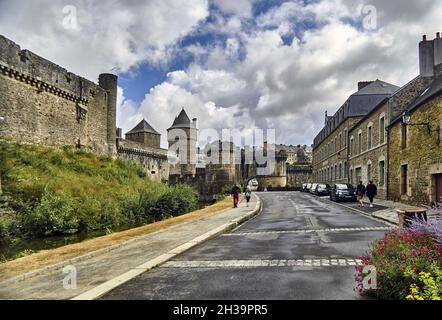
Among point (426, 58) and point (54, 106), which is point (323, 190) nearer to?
point (426, 58)

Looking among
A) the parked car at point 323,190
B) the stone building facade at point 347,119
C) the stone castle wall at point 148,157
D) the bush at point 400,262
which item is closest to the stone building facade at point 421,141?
the stone building facade at point 347,119

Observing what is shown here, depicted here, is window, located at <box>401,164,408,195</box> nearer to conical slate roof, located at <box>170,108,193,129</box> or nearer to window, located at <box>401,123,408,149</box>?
window, located at <box>401,123,408,149</box>

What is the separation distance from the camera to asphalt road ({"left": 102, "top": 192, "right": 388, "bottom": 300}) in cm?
411

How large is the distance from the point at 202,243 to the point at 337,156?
29944 millimetres

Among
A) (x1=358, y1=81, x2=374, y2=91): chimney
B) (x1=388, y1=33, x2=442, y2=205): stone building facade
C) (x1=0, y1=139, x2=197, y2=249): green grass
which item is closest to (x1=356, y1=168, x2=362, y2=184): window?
(x1=388, y1=33, x2=442, y2=205): stone building facade

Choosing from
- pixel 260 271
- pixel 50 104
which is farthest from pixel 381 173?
pixel 50 104

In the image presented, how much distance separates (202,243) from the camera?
323 inches

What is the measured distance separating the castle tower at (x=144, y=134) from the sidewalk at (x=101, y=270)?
145 ft

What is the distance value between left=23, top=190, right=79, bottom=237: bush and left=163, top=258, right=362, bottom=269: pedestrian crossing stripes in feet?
34.4

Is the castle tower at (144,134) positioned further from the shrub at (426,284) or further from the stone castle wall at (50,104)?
the shrub at (426,284)

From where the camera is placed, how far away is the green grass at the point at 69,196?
14.4 meters

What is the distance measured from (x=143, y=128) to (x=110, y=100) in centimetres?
1871

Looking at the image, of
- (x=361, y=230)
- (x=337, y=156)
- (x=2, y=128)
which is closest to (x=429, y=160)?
(x=361, y=230)
